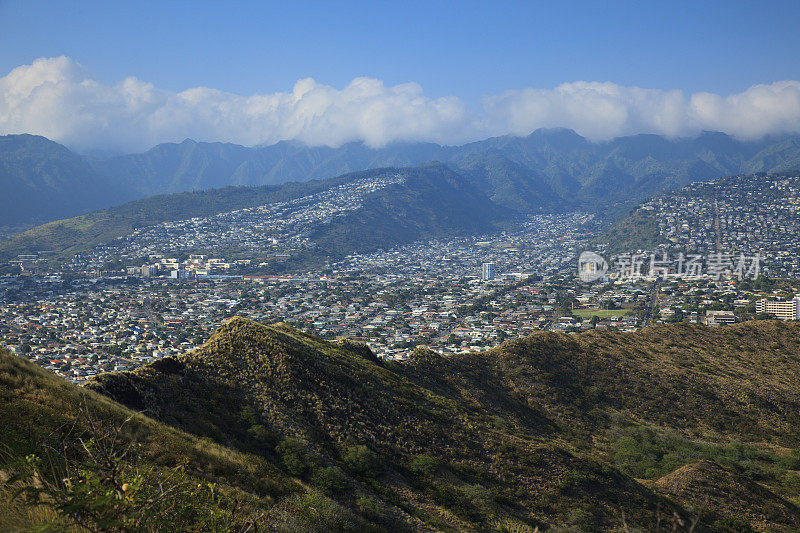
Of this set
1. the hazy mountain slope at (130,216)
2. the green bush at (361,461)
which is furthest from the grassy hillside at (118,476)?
the hazy mountain slope at (130,216)


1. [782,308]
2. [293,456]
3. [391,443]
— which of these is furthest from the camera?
[782,308]

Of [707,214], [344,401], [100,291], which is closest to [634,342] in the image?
[344,401]

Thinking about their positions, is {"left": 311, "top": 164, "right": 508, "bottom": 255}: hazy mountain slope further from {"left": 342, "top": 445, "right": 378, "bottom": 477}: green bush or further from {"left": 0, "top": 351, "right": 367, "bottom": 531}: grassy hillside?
{"left": 0, "top": 351, "right": 367, "bottom": 531}: grassy hillside

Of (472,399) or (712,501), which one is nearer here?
(712,501)

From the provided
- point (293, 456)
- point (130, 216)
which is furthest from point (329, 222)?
point (293, 456)

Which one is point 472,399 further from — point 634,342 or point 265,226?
point 265,226

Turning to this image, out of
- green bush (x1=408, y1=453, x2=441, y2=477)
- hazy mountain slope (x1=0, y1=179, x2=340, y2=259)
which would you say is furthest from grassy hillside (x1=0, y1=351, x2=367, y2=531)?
hazy mountain slope (x1=0, y1=179, x2=340, y2=259)

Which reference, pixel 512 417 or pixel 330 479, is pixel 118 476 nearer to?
pixel 330 479
